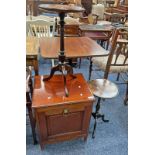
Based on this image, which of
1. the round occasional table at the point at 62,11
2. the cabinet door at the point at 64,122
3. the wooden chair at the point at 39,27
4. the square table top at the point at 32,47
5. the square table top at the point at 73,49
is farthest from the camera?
the wooden chair at the point at 39,27

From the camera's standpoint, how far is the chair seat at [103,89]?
153cm

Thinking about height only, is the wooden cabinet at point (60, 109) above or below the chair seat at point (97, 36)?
below

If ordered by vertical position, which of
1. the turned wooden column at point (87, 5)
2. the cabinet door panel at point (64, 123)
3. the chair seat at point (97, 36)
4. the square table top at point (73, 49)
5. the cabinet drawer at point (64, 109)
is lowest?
the cabinet door panel at point (64, 123)

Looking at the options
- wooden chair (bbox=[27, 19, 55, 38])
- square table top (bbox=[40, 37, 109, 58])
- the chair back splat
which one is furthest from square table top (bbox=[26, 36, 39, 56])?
the chair back splat

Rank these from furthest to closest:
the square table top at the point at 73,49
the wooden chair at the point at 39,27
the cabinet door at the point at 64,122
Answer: the wooden chair at the point at 39,27 < the square table top at the point at 73,49 < the cabinet door at the point at 64,122

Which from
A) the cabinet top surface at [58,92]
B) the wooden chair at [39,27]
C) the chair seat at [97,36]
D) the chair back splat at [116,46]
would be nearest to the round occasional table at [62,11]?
the cabinet top surface at [58,92]

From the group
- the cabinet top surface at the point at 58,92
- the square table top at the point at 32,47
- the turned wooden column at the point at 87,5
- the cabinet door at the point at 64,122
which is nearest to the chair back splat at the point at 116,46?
the cabinet top surface at the point at 58,92

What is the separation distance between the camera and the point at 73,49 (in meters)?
1.59

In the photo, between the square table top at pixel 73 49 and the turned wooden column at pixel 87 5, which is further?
the turned wooden column at pixel 87 5

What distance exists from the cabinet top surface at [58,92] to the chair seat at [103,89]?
0.11 meters

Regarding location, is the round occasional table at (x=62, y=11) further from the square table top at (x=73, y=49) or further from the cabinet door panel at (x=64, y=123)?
the cabinet door panel at (x=64, y=123)

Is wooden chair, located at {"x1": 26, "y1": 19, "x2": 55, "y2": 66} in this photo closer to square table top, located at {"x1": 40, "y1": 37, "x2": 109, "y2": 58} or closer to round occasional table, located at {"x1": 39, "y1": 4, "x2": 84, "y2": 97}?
square table top, located at {"x1": 40, "y1": 37, "x2": 109, "y2": 58}
